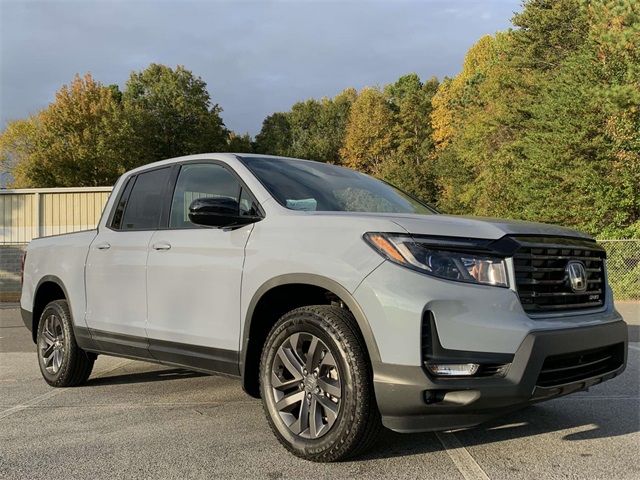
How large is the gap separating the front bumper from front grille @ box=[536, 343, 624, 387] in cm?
6

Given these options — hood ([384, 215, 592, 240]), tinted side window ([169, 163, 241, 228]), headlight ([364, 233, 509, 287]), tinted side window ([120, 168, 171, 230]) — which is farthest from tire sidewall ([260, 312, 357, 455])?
tinted side window ([120, 168, 171, 230])

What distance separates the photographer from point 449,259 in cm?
321

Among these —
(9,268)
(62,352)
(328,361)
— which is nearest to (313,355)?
(328,361)

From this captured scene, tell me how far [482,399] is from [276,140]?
2896 inches

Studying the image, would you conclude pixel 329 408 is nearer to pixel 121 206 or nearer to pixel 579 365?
pixel 579 365

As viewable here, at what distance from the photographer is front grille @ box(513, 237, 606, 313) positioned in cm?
330

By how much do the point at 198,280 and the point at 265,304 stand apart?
595 millimetres

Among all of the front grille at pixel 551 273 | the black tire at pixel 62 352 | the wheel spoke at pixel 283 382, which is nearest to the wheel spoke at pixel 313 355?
the wheel spoke at pixel 283 382

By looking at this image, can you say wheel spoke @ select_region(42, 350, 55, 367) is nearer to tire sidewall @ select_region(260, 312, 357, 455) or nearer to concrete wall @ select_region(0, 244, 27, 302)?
tire sidewall @ select_region(260, 312, 357, 455)

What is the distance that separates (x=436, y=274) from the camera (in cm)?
317

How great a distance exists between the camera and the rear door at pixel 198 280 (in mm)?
4027

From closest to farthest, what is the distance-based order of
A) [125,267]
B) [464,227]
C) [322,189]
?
[464,227], [322,189], [125,267]

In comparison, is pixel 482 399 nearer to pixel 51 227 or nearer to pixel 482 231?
pixel 482 231

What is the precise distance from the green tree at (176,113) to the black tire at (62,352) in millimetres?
50097
